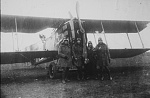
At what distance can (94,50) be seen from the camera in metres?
6.52

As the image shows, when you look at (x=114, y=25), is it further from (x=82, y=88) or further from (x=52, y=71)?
(x=82, y=88)

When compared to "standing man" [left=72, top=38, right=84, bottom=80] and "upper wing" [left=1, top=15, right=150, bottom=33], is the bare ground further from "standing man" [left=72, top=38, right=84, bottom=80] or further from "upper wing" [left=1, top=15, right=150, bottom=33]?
"upper wing" [left=1, top=15, right=150, bottom=33]

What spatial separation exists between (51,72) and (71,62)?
147cm

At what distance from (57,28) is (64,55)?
9.72ft

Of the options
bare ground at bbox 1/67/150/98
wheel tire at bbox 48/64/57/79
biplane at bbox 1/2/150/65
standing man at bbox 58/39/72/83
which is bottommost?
bare ground at bbox 1/67/150/98

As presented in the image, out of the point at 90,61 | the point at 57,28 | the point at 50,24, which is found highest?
the point at 50,24

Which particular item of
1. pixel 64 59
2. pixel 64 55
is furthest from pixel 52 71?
pixel 64 55

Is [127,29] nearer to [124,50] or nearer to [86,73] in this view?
[124,50]

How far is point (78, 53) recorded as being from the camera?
607 cm

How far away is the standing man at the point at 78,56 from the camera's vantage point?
5930 millimetres

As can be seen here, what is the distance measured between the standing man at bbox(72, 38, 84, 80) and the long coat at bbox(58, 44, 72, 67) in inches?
7.3

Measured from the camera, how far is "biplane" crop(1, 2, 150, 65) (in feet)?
21.8

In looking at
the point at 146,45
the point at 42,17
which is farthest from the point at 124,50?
the point at 42,17

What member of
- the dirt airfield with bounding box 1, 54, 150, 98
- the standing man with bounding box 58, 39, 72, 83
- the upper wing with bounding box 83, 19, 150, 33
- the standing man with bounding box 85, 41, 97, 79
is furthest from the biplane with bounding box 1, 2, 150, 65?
the dirt airfield with bounding box 1, 54, 150, 98
